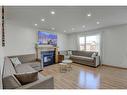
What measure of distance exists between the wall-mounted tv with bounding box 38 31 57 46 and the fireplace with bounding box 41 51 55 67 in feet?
2.17

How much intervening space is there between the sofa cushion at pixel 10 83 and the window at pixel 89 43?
5.85 metres

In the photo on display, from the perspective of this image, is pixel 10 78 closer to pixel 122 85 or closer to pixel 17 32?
pixel 122 85

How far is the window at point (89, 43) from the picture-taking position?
261 inches

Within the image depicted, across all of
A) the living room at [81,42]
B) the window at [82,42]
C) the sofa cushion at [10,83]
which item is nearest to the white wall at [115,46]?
the living room at [81,42]

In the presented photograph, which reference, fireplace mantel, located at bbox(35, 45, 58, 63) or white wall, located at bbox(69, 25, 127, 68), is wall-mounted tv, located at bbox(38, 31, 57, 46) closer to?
fireplace mantel, located at bbox(35, 45, 58, 63)

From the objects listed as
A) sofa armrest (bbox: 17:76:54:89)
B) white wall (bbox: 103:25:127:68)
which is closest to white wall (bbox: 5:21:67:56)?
sofa armrest (bbox: 17:76:54:89)

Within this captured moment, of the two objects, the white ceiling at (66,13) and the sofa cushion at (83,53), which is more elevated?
the white ceiling at (66,13)

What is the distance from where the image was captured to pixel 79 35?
25.5ft

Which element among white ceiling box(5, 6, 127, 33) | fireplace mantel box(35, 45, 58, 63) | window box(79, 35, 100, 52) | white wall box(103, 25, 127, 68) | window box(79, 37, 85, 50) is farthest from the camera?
window box(79, 37, 85, 50)

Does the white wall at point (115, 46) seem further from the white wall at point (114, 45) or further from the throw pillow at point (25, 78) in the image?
the throw pillow at point (25, 78)

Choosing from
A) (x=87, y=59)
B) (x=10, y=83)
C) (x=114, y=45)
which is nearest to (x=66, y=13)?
(x=10, y=83)

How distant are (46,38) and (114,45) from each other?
4.31 meters

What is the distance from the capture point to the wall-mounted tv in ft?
20.1

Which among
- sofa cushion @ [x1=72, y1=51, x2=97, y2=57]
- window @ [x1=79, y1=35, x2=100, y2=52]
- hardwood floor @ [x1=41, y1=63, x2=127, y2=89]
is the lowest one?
hardwood floor @ [x1=41, y1=63, x2=127, y2=89]
